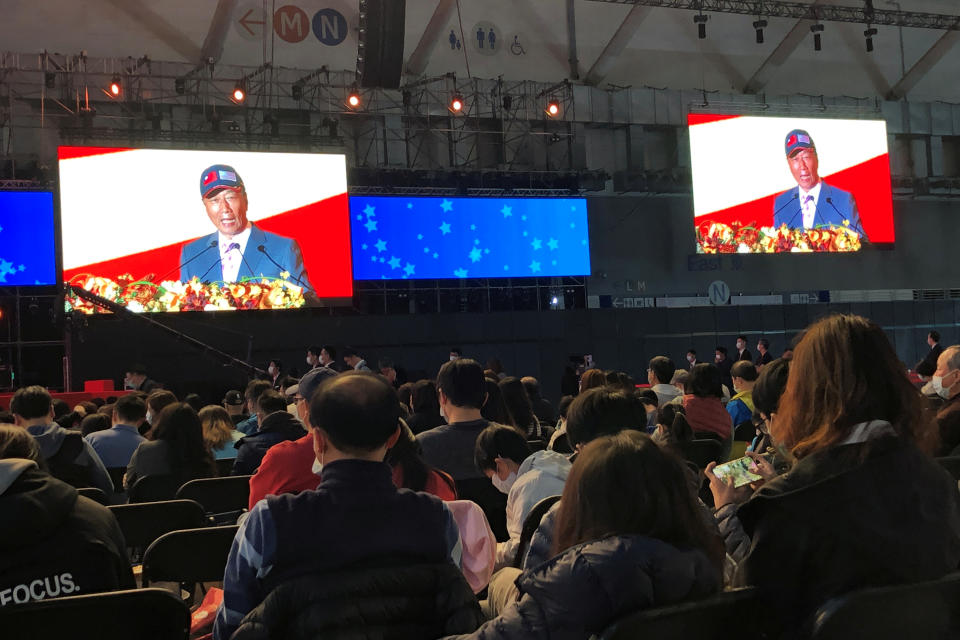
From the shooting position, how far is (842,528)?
178 cm

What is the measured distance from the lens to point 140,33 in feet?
50.8

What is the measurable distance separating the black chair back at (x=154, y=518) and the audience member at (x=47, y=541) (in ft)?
3.51

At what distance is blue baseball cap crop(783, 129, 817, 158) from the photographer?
54.6ft

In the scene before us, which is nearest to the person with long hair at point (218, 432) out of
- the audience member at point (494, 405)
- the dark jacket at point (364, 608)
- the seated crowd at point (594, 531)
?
the audience member at point (494, 405)

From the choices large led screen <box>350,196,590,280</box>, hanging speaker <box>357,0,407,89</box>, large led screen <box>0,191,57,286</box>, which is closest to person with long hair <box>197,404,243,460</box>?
hanging speaker <box>357,0,407,89</box>

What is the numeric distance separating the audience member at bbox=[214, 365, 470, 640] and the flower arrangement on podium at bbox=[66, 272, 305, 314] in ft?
38.8

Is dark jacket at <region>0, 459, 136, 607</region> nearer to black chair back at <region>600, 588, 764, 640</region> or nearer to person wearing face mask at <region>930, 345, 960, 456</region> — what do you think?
black chair back at <region>600, 588, 764, 640</region>

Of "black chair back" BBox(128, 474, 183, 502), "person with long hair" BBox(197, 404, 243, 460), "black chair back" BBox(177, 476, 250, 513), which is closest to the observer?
"black chair back" BBox(177, 476, 250, 513)

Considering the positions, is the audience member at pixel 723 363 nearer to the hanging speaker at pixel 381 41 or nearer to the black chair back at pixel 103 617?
the hanging speaker at pixel 381 41

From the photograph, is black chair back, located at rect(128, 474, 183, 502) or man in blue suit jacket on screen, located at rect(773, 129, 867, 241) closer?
black chair back, located at rect(128, 474, 183, 502)

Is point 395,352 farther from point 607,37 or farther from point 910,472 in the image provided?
point 910,472

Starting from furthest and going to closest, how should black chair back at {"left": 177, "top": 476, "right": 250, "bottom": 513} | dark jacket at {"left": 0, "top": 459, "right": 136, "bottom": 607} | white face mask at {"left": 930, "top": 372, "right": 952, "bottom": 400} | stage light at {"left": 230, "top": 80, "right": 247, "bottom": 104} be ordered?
stage light at {"left": 230, "top": 80, "right": 247, "bottom": 104} → white face mask at {"left": 930, "top": 372, "right": 952, "bottom": 400} → black chair back at {"left": 177, "top": 476, "right": 250, "bottom": 513} → dark jacket at {"left": 0, "top": 459, "right": 136, "bottom": 607}

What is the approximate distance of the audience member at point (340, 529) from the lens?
5.78ft

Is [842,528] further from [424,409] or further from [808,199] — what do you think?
[808,199]
